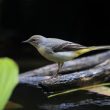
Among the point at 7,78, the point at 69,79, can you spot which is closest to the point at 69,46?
the point at 69,79

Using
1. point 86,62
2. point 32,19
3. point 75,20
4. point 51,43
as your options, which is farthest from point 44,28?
point 51,43

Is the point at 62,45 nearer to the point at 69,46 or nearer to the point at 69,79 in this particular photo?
the point at 69,46

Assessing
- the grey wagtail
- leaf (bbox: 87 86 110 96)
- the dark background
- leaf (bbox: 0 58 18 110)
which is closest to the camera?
leaf (bbox: 0 58 18 110)

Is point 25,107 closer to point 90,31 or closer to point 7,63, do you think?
point 7,63

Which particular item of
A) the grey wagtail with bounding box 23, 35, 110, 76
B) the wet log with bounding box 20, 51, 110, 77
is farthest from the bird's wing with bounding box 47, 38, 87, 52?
the wet log with bounding box 20, 51, 110, 77

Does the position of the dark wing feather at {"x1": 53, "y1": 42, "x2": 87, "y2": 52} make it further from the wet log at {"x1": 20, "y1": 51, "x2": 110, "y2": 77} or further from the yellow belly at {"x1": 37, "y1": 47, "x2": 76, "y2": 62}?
the wet log at {"x1": 20, "y1": 51, "x2": 110, "y2": 77}
